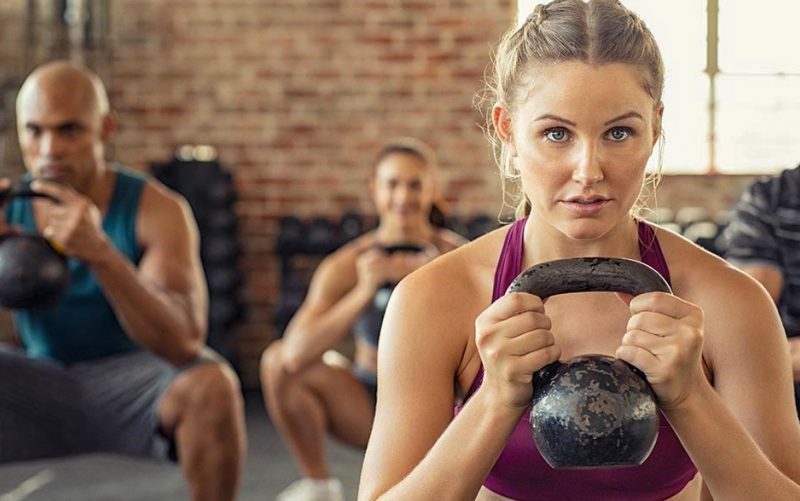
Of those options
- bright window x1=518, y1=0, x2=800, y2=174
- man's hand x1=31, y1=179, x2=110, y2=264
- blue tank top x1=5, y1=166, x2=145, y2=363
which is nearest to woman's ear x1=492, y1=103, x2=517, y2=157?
man's hand x1=31, y1=179, x2=110, y2=264

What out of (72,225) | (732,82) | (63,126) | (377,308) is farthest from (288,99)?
(72,225)

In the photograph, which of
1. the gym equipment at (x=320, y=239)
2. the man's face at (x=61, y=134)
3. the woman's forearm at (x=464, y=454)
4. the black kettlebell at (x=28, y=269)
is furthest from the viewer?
the gym equipment at (x=320, y=239)

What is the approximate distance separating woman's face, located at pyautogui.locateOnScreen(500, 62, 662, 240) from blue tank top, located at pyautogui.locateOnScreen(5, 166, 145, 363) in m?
1.80

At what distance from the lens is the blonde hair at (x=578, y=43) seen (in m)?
1.37

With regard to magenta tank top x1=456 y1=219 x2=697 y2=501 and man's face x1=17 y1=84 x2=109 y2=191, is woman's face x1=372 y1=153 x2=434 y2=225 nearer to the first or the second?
man's face x1=17 y1=84 x2=109 y2=191

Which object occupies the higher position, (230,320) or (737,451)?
(737,451)

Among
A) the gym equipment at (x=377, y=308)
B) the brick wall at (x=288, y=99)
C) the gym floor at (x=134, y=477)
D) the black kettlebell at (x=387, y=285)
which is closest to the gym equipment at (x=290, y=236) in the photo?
the brick wall at (x=288, y=99)

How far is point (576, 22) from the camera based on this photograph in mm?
1422

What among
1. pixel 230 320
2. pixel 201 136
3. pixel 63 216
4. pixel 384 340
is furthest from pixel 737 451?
pixel 201 136

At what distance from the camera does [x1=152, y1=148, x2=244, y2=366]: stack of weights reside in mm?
5605

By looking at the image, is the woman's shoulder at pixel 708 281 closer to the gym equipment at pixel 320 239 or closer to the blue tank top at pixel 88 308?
the blue tank top at pixel 88 308

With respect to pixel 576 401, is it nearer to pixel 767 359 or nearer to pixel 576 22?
pixel 767 359

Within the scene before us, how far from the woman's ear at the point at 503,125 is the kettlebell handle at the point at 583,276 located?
26cm

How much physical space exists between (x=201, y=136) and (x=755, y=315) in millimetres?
4819
